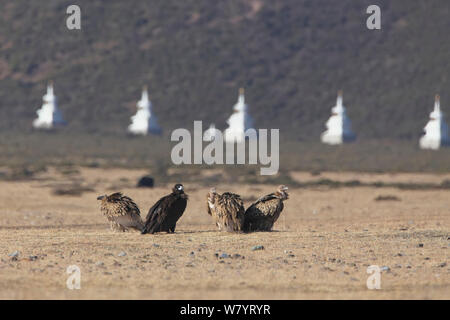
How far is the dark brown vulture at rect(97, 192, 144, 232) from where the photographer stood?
1678 centimetres

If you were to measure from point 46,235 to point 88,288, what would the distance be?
4.88 metres

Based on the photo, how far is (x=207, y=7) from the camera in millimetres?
103938

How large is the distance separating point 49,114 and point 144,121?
291 inches

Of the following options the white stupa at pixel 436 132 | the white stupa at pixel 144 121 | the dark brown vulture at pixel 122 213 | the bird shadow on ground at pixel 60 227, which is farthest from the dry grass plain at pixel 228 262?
the white stupa at pixel 144 121

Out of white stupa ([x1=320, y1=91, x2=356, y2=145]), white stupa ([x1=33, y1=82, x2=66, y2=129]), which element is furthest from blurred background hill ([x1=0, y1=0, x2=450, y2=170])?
white stupa ([x1=320, y1=91, x2=356, y2=145])

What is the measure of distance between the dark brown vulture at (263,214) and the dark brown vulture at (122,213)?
1.72 m

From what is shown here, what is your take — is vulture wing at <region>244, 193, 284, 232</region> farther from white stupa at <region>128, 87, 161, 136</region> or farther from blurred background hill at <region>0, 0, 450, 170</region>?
white stupa at <region>128, 87, 161, 136</region>

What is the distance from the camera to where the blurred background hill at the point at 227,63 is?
290ft

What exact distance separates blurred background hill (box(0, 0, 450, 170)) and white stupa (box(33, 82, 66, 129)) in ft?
3.81

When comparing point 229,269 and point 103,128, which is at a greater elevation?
point 103,128

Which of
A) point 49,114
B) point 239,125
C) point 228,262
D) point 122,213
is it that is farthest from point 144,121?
point 228,262
